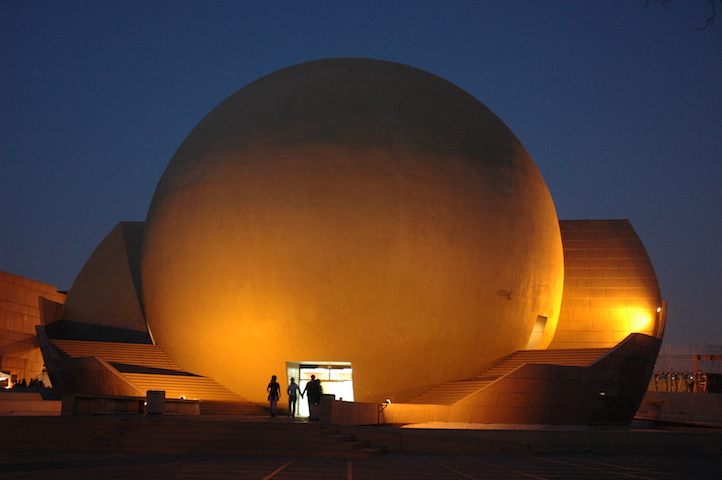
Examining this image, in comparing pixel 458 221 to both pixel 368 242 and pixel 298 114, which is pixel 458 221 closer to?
pixel 368 242

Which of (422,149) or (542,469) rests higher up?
(422,149)

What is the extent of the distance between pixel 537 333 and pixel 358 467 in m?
16.4

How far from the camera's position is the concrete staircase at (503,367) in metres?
20.5

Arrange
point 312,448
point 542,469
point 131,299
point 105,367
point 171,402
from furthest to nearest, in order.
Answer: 1. point 131,299
2. point 105,367
3. point 171,402
4. point 312,448
5. point 542,469

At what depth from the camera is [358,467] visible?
9.90 m

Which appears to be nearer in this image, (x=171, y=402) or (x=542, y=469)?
(x=542, y=469)

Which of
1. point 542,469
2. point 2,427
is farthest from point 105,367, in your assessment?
point 542,469

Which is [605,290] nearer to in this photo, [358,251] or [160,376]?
[358,251]

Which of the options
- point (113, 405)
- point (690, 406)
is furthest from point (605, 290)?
point (113, 405)

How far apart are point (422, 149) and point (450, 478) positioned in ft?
47.2

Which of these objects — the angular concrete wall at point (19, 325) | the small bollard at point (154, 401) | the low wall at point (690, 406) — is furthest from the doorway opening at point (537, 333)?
the angular concrete wall at point (19, 325)

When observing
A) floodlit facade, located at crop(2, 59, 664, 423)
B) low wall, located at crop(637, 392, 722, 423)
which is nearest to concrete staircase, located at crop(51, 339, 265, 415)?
floodlit facade, located at crop(2, 59, 664, 423)

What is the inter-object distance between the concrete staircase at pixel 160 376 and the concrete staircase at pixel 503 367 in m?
5.03

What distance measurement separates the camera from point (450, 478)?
845 centimetres
